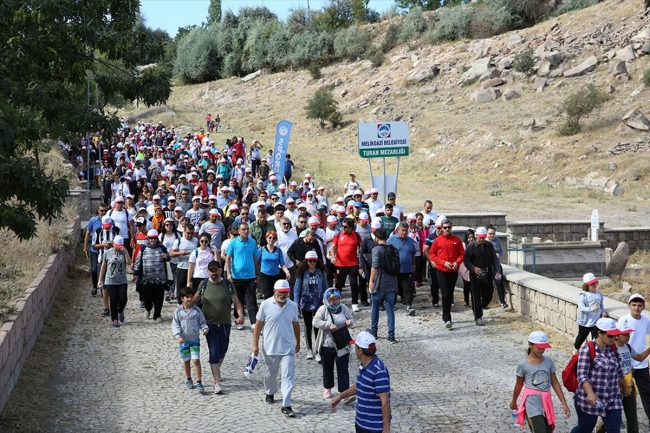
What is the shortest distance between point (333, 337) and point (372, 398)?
95.8 inches

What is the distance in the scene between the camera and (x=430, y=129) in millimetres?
44688

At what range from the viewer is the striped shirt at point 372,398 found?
631cm

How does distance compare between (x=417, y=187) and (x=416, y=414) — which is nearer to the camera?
(x=416, y=414)

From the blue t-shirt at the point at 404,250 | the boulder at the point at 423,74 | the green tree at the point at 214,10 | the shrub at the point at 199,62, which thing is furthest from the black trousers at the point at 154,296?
the green tree at the point at 214,10

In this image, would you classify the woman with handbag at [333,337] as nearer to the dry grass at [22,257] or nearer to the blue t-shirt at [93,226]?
the dry grass at [22,257]

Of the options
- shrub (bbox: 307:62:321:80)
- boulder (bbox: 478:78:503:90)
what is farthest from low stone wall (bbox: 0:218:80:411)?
shrub (bbox: 307:62:321:80)

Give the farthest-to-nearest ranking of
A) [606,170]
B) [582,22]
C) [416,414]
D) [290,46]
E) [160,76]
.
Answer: [290,46], [582,22], [606,170], [160,76], [416,414]

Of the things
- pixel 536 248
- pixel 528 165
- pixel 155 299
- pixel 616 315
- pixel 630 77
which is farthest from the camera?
pixel 630 77

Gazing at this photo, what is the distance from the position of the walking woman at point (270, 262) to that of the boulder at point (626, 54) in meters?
37.2

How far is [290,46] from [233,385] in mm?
70679

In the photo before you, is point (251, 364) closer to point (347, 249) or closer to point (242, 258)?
point (242, 258)

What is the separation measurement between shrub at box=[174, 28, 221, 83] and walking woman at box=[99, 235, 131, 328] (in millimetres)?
73929

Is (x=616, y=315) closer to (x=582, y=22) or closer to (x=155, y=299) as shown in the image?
(x=155, y=299)

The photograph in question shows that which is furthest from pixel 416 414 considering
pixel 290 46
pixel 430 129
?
pixel 290 46
